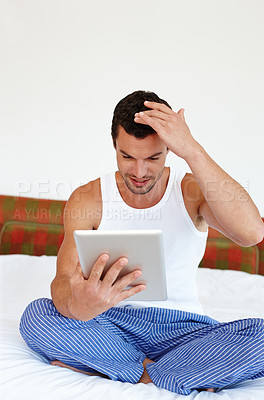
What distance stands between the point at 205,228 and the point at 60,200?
146 cm

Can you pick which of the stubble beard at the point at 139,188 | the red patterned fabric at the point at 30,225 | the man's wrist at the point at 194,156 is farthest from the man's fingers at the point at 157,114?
the red patterned fabric at the point at 30,225

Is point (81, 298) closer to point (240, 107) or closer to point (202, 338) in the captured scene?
point (202, 338)

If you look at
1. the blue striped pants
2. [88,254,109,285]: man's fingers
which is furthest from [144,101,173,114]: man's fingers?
the blue striped pants

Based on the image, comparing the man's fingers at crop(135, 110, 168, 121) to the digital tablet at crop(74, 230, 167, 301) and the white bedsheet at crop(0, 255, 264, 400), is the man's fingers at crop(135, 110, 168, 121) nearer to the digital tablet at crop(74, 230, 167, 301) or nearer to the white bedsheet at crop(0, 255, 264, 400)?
the digital tablet at crop(74, 230, 167, 301)

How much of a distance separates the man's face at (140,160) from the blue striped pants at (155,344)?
15.7 inches

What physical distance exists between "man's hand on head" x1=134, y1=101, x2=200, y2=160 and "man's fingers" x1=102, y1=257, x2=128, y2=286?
0.39 m

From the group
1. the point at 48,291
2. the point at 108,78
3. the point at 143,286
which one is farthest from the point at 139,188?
the point at 108,78

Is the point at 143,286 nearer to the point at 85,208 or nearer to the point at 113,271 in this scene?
the point at 113,271

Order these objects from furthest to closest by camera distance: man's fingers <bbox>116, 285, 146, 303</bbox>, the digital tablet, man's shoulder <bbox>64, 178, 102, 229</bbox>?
man's shoulder <bbox>64, 178, 102, 229</bbox> → man's fingers <bbox>116, 285, 146, 303</bbox> → the digital tablet

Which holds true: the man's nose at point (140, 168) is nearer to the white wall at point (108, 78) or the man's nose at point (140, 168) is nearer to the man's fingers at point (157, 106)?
the man's fingers at point (157, 106)

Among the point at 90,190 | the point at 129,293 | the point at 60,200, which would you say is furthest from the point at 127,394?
the point at 60,200

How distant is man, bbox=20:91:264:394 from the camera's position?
1.31 m

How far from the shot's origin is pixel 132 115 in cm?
159

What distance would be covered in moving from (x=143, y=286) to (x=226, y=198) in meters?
0.36
